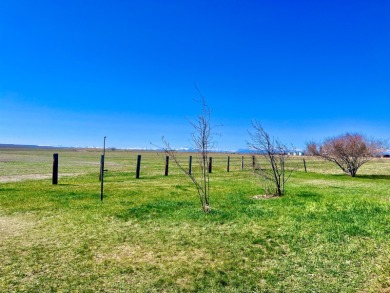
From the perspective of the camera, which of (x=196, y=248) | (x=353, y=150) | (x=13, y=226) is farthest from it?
(x=353, y=150)

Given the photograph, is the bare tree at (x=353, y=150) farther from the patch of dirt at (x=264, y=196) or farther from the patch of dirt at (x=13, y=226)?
the patch of dirt at (x=13, y=226)

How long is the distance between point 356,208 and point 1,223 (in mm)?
10005

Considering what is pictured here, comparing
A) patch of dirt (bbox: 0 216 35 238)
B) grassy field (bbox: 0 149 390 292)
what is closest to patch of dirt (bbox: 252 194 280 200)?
grassy field (bbox: 0 149 390 292)

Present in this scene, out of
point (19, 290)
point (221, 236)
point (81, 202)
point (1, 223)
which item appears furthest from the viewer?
point (81, 202)

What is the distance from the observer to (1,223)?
Result: 7984mm

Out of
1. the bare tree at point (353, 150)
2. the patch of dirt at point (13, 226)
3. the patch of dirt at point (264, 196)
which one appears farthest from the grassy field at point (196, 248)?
the bare tree at point (353, 150)

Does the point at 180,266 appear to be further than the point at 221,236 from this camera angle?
No

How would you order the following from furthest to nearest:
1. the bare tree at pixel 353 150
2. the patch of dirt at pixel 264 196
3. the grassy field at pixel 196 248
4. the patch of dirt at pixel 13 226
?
the bare tree at pixel 353 150
the patch of dirt at pixel 264 196
the patch of dirt at pixel 13 226
the grassy field at pixel 196 248

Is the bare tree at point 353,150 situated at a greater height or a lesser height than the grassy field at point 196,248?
greater

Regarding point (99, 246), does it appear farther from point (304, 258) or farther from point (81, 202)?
point (81, 202)

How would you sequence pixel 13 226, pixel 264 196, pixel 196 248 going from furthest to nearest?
pixel 264 196
pixel 13 226
pixel 196 248

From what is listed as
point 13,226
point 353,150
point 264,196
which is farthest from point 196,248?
point 353,150

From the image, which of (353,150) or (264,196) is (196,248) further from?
(353,150)

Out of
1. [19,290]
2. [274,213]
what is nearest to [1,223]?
[19,290]
